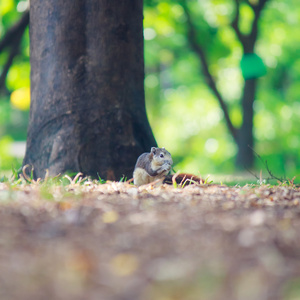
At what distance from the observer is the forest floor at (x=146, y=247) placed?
1720 millimetres

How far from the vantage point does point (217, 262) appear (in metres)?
1.94

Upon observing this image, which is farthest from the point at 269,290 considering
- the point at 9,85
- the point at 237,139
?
the point at 9,85

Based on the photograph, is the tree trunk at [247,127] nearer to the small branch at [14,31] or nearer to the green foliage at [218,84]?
the green foliage at [218,84]

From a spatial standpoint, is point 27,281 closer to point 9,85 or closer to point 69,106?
point 69,106

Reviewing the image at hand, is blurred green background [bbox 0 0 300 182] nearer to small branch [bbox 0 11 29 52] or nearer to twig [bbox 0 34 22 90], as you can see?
twig [bbox 0 34 22 90]

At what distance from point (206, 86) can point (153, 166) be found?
15447mm

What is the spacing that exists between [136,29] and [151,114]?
1678 cm

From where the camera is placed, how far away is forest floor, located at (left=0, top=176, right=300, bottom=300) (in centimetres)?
172

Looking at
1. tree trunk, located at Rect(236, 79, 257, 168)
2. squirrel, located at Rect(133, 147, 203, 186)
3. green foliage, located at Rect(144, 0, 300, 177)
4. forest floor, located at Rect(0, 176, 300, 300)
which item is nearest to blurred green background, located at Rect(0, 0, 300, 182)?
green foliage, located at Rect(144, 0, 300, 177)

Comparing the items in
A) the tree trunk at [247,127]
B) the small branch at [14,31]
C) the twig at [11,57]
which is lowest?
the tree trunk at [247,127]

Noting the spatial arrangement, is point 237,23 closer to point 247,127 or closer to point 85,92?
point 247,127

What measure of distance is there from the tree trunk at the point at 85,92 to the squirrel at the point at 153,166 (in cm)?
52

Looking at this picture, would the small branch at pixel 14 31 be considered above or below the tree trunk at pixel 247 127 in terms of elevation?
above

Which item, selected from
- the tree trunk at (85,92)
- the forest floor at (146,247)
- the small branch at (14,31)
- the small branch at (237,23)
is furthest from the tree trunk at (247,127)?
the forest floor at (146,247)
